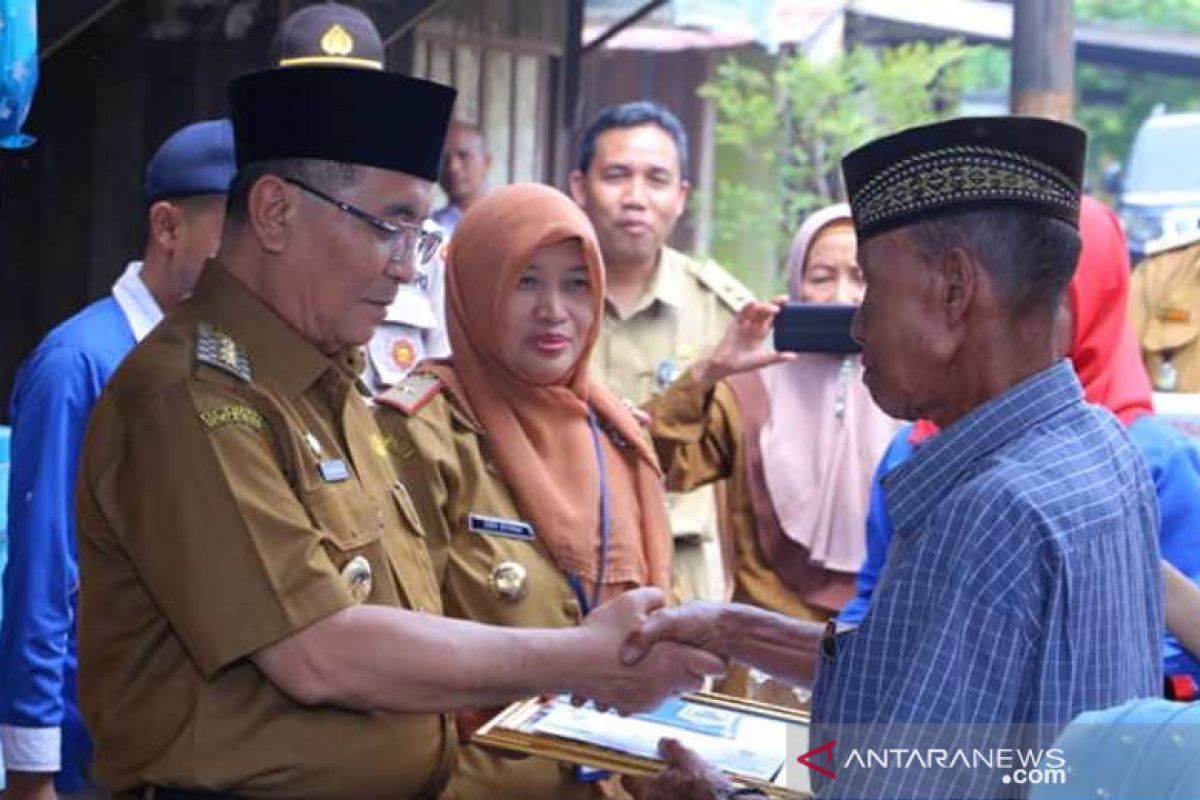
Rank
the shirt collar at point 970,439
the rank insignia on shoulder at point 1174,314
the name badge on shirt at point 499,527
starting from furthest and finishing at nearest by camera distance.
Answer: the rank insignia on shoulder at point 1174,314
the name badge on shirt at point 499,527
the shirt collar at point 970,439

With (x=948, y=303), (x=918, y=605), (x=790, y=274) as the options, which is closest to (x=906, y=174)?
(x=948, y=303)

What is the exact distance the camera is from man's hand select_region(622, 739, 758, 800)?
258 cm

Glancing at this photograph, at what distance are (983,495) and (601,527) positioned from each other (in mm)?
1444

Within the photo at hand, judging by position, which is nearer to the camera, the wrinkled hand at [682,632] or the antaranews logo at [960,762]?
the antaranews logo at [960,762]

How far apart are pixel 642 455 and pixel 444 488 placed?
539 millimetres

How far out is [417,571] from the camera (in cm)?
293

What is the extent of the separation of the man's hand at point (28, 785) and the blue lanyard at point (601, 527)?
1154 mm

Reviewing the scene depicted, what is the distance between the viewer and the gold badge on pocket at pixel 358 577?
2.62 meters

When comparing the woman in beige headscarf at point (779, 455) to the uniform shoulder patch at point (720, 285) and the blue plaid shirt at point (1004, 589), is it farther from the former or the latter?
the blue plaid shirt at point (1004, 589)

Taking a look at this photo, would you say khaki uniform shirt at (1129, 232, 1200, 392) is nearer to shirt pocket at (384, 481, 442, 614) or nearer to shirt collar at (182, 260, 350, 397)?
shirt pocket at (384, 481, 442, 614)

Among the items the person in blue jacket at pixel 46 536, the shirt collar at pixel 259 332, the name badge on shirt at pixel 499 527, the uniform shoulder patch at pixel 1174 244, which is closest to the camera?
the shirt collar at pixel 259 332

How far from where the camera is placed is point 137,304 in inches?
148

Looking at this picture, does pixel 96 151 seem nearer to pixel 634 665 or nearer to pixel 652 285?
pixel 652 285

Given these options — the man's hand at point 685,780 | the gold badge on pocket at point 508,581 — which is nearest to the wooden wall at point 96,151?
the gold badge on pocket at point 508,581
